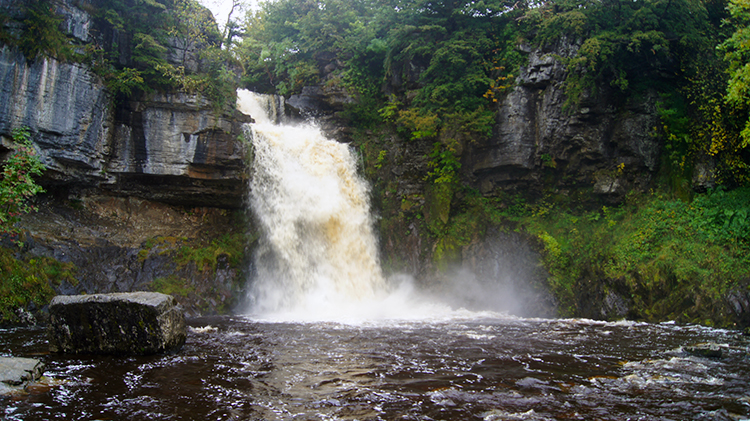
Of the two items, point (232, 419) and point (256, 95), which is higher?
point (256, 95)

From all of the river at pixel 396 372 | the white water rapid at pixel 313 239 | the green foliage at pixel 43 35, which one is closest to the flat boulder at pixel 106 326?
the river at pixel 396 372

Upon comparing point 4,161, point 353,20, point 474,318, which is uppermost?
point 353,20

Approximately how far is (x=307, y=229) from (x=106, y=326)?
866 cm

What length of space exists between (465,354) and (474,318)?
5445 mm

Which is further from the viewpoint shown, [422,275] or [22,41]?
[422,275]

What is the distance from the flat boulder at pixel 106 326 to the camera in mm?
7129

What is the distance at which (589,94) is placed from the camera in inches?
560

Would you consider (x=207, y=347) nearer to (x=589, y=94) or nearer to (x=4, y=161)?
(x=4, y=161)

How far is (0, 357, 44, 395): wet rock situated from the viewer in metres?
5.04

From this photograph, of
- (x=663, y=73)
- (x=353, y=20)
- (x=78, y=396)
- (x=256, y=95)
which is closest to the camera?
(x=78, y=396)

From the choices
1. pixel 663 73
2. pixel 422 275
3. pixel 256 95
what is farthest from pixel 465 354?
pixel 256 95

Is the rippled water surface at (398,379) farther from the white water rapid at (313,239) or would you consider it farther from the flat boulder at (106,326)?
the white water rapid at (313,239)

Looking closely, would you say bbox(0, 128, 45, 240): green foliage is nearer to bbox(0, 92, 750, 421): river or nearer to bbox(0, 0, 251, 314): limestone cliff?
bbox(0, 0, 251, 314): limestone cliff

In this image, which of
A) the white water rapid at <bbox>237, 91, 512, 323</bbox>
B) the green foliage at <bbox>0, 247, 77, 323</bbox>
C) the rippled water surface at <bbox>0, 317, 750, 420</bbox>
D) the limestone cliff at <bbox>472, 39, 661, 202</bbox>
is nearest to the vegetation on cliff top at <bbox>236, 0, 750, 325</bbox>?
the limestone cliff at <bbox>472, 39, 661, 202</bbox>
